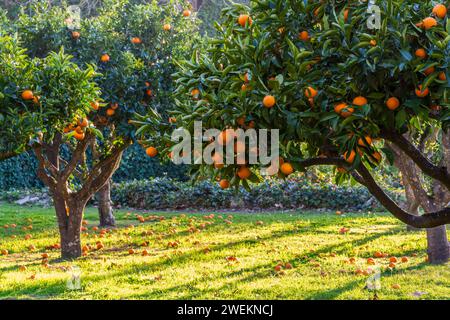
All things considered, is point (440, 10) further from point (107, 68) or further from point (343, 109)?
point (107, 68)

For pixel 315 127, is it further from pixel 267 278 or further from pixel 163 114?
pixel 163 114

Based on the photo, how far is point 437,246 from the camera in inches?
286

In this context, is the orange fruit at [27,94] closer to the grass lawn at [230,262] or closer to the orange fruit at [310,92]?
the grass lawn at [230,262]

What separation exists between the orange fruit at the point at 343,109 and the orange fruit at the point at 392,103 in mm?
243

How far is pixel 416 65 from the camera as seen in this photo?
10.7 feet

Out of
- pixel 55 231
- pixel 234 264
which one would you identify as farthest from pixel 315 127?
pixel 55 231

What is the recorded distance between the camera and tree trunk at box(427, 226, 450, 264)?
23.7 feet

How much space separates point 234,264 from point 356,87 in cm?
418

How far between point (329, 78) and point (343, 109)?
30 centimetres

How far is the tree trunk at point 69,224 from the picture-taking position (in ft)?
25.7

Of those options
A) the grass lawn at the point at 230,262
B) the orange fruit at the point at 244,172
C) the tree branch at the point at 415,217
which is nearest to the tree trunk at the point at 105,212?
the grass lawn at the point at 230,262

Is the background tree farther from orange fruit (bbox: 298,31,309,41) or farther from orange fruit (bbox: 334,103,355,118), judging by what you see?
orange fruit (bbox: 334,103,355,118)

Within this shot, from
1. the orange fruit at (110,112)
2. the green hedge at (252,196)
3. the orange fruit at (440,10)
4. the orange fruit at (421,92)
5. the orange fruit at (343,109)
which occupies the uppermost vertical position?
the orange fruit at (440,10)

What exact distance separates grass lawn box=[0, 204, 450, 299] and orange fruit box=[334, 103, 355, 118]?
2.65m
